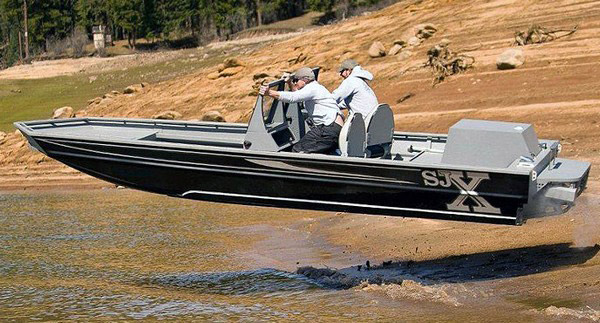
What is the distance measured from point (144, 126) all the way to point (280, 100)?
3081 millimetres

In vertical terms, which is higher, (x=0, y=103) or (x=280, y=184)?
(x=280, y=184)

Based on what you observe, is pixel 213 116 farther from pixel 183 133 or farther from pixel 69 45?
pixel 69 45

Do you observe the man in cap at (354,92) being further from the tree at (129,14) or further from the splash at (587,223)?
the tree at (129,14)

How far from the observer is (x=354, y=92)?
38.2 ft

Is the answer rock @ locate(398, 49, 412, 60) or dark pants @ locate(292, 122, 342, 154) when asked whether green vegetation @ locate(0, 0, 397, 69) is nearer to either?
rock @ locate(398, 49, 412, 60)

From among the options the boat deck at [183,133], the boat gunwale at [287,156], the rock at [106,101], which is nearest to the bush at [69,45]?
the rock at [106,101]

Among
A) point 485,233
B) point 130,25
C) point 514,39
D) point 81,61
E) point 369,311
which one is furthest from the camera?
point 130,25

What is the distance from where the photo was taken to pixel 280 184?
10.9 metres

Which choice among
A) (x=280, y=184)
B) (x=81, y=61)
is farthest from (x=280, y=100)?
(x=81, y=61)

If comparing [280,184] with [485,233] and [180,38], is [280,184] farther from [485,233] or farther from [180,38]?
[180,38]

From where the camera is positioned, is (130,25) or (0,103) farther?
(130,25)

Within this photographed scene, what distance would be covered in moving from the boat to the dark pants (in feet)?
0.86

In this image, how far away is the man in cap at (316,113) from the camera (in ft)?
36.9

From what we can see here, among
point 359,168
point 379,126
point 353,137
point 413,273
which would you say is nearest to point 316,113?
point 353,137
